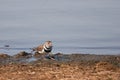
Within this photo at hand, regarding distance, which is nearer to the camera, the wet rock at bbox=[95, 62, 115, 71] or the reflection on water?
the wet rock at bbox=[95, 62, 115, 71]

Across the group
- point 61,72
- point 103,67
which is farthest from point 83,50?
point 61,72

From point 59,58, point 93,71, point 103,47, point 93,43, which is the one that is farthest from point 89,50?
point 93,71

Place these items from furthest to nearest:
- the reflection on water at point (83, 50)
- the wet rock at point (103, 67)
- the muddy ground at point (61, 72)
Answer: the reflection on water at point (83, 50) → the wet rock at point (103, 67) → the muddy ground at point (61, 72)

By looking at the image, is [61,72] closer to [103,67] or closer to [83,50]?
A: [103,67]

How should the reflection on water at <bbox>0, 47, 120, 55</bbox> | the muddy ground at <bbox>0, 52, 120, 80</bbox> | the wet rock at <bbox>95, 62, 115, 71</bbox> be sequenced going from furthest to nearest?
the reflection on water at <bbox>0, 47, 120, 55</bbox> < the wet rock at <bbox>95, 62, 115, 71</bbox> < the muddy ground at <bbox>0, 52, 120, 80</bbox>

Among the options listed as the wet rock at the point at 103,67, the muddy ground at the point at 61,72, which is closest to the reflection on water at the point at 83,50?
the muddy ground at the point at 61,72

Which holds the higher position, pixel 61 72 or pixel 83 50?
pixel 83 50

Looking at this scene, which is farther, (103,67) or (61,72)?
(103,67)

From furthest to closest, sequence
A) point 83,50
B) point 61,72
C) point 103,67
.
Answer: point 83,50 < point 103,67 < point 61,72

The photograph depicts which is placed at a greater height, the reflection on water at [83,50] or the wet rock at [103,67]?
the reflection on water at [83,50]

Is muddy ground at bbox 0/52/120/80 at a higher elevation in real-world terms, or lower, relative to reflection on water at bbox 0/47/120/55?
lower

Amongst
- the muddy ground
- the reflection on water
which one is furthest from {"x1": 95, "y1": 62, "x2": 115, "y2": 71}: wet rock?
the reflection on water

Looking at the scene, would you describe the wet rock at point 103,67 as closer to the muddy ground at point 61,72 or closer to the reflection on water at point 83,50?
the muddy ground at point 61,72

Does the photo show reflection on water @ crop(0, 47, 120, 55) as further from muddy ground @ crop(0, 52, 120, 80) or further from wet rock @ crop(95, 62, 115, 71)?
wet rock @ crop(95, 62, 115, 71)
